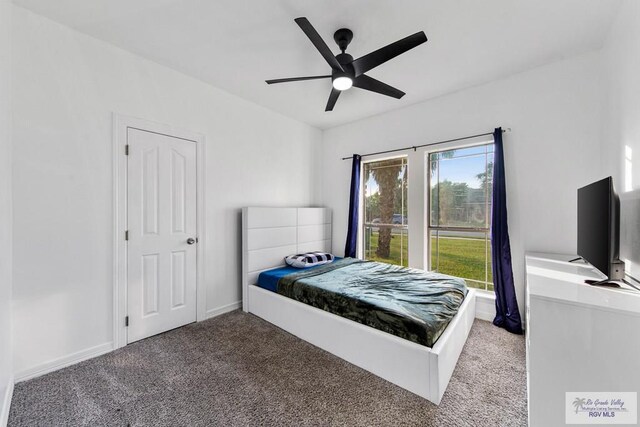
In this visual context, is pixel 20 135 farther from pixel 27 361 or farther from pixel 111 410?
pixel 111 410

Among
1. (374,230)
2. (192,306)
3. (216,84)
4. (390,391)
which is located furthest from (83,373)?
(374,230)

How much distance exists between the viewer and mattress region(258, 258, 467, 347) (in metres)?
1.90

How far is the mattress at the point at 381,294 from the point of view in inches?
74.9

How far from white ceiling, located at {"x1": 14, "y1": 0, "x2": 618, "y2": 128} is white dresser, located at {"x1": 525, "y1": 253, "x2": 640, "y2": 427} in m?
2.02

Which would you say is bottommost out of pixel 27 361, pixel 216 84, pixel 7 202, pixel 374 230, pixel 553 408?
pixel 27 361

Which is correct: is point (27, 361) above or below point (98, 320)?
below

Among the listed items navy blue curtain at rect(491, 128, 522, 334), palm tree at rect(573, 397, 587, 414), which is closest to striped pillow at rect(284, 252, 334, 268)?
navy blue curtain at rect(491, 128, 522, 334)

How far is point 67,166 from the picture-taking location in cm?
210

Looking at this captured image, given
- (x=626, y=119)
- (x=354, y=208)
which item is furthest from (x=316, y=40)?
(x=354, y=208)

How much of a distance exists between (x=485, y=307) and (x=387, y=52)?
2.87 meters

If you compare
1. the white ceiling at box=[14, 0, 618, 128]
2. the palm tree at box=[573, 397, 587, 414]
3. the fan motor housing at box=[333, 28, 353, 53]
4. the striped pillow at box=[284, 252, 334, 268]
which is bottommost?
the palm tree at box=[573, 397, 587, 414]

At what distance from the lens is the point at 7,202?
1.76 meters

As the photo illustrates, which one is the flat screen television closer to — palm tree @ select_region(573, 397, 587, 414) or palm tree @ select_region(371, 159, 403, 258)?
palm tree @ select_region(573, 397, 587, 414)

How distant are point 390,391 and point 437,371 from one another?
0.38 m
